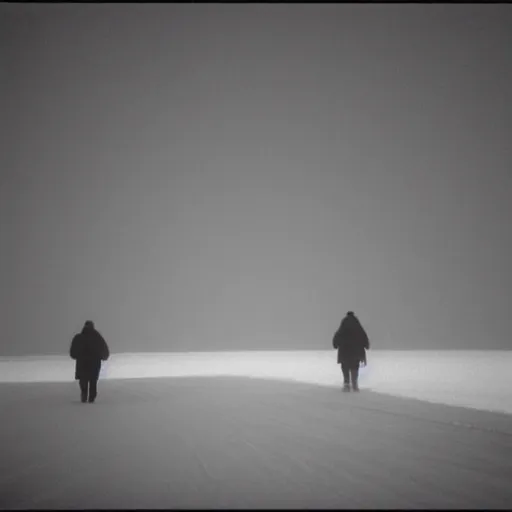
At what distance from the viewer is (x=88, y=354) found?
43.7ft

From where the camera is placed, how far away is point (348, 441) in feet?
26.7

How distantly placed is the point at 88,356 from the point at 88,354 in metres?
0.05

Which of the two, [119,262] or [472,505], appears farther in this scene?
[119,262]

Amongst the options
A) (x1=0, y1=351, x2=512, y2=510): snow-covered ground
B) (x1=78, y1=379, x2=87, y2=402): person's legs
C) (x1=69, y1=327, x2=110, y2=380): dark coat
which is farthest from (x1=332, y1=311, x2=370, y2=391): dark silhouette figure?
(x1=78, y1=379, x2=87, y2=402): person's legs

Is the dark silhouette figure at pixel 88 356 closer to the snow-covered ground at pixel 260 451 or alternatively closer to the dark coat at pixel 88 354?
the dark coat at pixel 88 354

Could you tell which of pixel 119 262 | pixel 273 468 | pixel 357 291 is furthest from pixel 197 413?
pixel 119 262

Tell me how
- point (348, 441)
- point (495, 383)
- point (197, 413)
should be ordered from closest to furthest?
1. point (348, 441)
2. point (197, 413)
3. point (495, 383)

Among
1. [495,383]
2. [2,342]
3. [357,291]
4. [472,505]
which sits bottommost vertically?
[472,505]

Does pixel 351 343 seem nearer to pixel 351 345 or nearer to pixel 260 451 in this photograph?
pixel 351 345

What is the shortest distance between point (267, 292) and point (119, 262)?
2114cm

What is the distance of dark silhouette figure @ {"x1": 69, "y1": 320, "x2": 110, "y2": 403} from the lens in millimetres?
13336

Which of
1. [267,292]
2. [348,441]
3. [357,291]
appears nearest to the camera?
[348,441]

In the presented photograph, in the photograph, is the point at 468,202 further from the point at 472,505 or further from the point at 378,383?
the point at 472,505

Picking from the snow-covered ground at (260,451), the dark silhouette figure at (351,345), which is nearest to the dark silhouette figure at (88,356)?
the snow-covered ground at (260,451)
